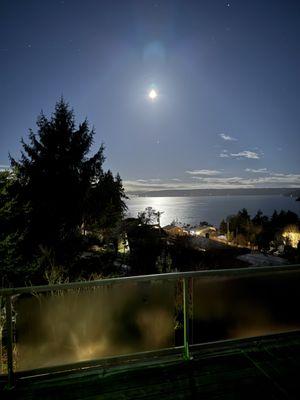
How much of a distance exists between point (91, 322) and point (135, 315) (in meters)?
0.39

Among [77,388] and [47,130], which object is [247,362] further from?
[47,130]

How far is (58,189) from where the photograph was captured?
13672mm

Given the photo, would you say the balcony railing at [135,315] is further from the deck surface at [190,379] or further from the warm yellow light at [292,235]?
the warm yellow light at [292,235]

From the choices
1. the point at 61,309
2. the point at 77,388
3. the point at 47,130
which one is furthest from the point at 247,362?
the point at 47,130

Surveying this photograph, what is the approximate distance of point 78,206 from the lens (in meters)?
14.1

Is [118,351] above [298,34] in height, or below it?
below

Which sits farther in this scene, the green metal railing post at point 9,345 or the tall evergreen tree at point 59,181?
the tall evergreen tree at point 59,181

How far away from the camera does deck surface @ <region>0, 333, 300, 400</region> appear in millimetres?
2229

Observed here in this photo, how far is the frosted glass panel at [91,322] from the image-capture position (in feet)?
7.79

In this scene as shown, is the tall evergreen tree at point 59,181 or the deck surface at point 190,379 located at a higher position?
the tall evergreen tree at point 59,181

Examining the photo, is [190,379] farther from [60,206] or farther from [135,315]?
[60,206]

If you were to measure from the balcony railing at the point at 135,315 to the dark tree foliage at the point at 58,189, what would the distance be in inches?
435

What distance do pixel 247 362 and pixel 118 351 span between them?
121 centimetres

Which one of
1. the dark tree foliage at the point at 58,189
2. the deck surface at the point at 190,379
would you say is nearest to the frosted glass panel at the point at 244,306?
the deck surface at the point at 190,379
